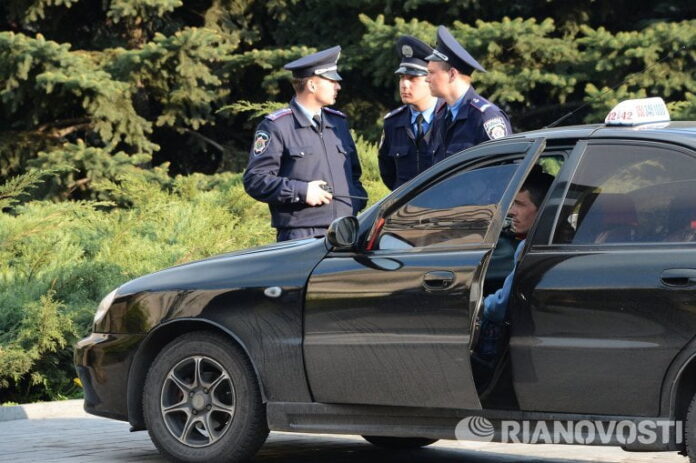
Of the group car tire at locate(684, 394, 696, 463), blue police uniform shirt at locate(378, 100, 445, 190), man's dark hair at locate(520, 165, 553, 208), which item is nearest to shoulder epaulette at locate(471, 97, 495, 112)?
blue police uniform shirt at locate(378, 100, 445, 190)

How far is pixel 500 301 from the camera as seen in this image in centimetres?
569

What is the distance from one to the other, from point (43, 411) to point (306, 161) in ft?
7.98

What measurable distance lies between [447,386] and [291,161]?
8.74 ft

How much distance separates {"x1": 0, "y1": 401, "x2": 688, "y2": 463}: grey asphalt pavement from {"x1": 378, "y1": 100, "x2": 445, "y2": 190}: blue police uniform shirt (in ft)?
5.33

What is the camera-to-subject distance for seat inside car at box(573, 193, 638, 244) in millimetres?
5449

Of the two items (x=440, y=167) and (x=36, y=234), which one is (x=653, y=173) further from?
(x=36, y=234)

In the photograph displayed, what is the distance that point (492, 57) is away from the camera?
1692cm

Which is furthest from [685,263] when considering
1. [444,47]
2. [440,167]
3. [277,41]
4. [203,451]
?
[277,41]

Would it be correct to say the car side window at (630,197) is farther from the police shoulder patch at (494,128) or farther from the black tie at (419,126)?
the black tie at (419,126)

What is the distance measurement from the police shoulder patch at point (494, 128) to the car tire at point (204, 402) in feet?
6.64

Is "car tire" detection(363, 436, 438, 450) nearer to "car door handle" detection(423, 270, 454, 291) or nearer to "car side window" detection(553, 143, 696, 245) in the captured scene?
"car door handle" detection(423, 270, 454, 291)

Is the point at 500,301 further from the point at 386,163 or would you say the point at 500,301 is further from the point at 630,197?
the point at 386,163

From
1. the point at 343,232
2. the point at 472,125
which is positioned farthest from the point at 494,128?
the point at 343,232

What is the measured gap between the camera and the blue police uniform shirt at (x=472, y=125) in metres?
7.50
